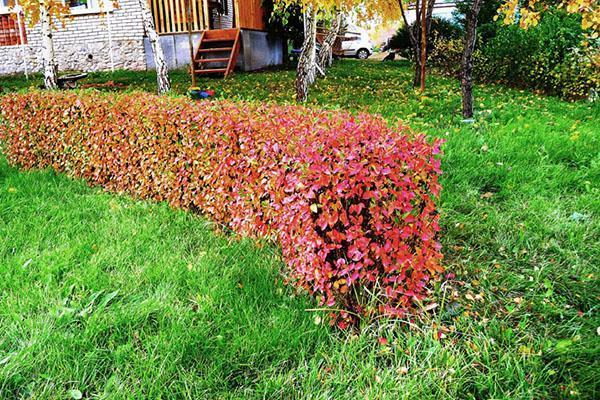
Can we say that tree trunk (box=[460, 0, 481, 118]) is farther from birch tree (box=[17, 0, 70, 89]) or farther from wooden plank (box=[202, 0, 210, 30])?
wooden plank (box=[202, 0, 210, 30])

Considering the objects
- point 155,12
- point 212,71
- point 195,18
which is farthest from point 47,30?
point 195,18

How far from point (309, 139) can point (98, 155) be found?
3051 mm

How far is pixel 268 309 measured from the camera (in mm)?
2688

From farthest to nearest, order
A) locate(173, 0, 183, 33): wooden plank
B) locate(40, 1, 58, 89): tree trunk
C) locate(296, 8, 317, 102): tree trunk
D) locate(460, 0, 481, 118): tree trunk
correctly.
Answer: locate(173, 0, 183, 33): wooden plank, locate(40, 1, 58, 89): tree trunk, locate(296, 8, 317, 102): tree trunk, locate(460, 0, 481, 118): tree trunk

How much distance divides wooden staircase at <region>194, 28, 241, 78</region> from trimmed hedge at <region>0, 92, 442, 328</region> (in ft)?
29.4

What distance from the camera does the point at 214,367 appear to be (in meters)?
2.25

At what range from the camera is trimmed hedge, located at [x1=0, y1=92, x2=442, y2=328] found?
95.5 inches

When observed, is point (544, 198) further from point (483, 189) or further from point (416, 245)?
point (416, 245)

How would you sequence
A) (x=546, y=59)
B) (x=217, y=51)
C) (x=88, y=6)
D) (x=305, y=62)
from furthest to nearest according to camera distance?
(x=88, y=6), (x=217, y=51), (x=546, y=59), (x=305, y=62)

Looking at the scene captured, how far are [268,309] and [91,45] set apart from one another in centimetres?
1446

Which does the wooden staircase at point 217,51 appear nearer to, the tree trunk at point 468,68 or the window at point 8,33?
the window at point 8,33

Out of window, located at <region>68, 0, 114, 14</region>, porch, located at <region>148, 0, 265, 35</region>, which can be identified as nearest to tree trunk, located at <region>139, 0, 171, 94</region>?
porch, located at <region>148, 0, 265, 35</region>

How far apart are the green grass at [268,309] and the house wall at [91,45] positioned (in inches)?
436

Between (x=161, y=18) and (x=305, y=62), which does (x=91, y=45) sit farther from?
(x=305, y=62)
